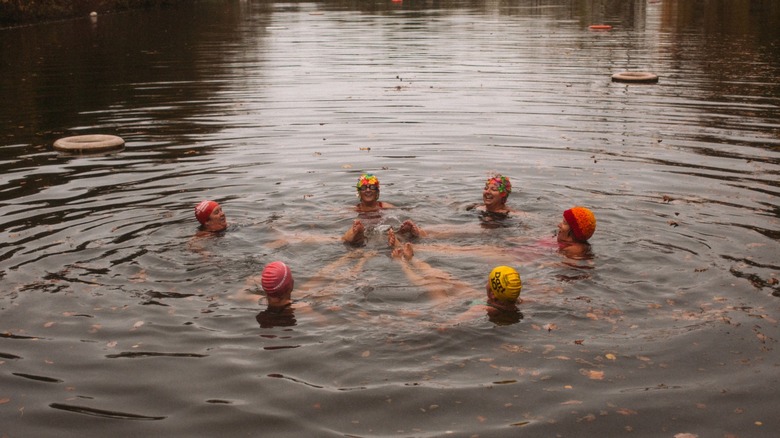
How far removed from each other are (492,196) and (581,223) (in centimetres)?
204

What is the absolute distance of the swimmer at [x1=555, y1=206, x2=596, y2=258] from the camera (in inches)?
440

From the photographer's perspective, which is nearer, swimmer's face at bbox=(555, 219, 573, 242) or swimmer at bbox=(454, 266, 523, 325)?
swimmer at bbox=(454, 266, 523, 325)

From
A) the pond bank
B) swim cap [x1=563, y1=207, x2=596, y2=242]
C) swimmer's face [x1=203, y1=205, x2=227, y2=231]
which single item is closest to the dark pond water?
swimmer's face [x1=203, y1=205, x2=227, y2=231]

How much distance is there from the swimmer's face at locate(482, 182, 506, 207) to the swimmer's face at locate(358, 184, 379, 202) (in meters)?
1.83

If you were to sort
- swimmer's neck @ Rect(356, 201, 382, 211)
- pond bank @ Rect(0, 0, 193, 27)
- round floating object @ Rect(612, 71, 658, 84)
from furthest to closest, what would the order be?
pond bank @ Rect(0, 0, 193, 27) → round floating object @ Rect(612, 71, 658, 84) → swimmer's neck @ Rect(356, 201, 382, 211)

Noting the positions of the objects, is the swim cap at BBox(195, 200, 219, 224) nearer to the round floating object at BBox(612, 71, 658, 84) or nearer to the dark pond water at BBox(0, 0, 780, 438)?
the dark pond water at BBox(0, 0, 780, 438)

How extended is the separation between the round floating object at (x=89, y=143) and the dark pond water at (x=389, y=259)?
12.1 inches

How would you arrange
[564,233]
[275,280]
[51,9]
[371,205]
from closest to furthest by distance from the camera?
[275,280]
[564,233]
[371,205]
[51,9]

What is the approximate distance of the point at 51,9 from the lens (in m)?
50.3

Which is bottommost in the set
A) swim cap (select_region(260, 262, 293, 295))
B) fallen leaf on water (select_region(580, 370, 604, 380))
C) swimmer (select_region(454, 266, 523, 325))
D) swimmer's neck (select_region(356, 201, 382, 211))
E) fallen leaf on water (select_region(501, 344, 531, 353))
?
fallen leaf on water (select_region(580, 370, 604, 380))

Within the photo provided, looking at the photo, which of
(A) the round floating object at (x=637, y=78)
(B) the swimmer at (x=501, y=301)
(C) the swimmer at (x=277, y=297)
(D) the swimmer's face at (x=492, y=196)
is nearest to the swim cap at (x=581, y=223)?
(D) the swimmer's face at (x=492, y=196)

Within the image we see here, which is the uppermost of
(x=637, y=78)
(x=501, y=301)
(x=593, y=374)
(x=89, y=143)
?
(x=637, y=78)

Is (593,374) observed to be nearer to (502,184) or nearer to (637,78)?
(502,184)

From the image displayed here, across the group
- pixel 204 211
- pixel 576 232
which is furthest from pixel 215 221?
pixel 576 232
